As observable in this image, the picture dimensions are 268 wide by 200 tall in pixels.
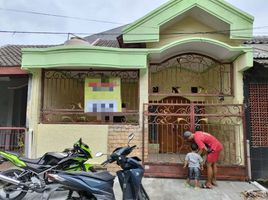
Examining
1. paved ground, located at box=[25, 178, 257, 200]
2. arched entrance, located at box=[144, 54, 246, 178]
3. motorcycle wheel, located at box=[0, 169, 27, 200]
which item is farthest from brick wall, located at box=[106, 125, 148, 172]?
motorcycle wheel, located at box=[0, 169, 27, 200]

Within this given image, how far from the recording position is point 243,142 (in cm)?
769

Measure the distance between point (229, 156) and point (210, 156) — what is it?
153 centimetres

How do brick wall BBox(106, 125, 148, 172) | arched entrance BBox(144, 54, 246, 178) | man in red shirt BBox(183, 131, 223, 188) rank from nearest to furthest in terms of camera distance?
man in red shirt BBox(183, 131, 223, 188), arched entrance BBox(144, 54, 246, 178), brick wall BBox(106, 125, 148, 172)

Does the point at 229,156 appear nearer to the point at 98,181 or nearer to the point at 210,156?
the point at 210,156

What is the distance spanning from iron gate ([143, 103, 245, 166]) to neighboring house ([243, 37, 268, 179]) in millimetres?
397

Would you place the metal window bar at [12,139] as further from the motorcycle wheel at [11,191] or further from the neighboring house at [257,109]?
the neighboring house at [257,109]

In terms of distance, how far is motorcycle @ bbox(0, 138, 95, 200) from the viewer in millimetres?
5040

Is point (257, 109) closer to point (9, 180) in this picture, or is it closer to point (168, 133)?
point (168, 133)

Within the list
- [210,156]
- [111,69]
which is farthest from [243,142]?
[111,69]

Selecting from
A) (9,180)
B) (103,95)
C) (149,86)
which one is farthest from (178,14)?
(9,180)

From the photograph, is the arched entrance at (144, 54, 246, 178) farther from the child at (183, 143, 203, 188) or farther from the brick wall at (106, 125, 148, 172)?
the child at (183, 143, 203, 188)

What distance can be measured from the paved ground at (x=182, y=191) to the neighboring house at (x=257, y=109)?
1149mm

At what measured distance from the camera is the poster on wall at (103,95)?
26.7 ft

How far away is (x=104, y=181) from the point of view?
13.5 feet
